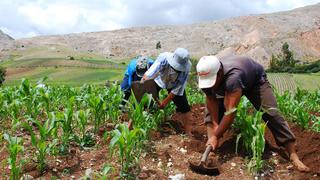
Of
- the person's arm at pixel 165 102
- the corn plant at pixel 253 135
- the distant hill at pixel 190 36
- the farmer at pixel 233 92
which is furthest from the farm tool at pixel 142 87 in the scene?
the distant hill at pixel 190 36

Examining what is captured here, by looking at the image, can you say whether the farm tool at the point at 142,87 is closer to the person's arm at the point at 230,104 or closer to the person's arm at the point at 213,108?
the person's arm at the point at 213,108

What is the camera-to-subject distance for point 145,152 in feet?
14.2

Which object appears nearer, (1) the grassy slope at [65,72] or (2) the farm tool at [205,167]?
(2) the farm tool at [205,167]

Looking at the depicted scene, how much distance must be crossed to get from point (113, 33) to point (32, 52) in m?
A: 24.1

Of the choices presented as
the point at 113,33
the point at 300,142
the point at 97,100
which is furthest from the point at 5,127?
the point at 113,33

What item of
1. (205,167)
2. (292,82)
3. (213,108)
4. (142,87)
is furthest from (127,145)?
(292,82)

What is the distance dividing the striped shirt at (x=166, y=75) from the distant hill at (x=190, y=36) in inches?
2999

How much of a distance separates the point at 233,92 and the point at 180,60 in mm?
1151

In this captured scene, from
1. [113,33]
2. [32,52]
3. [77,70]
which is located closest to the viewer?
[77,70]

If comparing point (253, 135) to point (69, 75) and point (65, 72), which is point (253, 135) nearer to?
point (69, 75)

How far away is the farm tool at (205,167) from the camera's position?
381 cm

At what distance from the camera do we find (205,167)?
12.6 ft

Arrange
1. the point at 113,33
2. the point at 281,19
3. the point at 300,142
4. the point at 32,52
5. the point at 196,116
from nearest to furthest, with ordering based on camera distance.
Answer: the point at 300,142
the point at 196,116
the point at 32,52
the point at 281,19
the point at 113,33

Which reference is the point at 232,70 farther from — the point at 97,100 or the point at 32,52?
the point at 32,52
